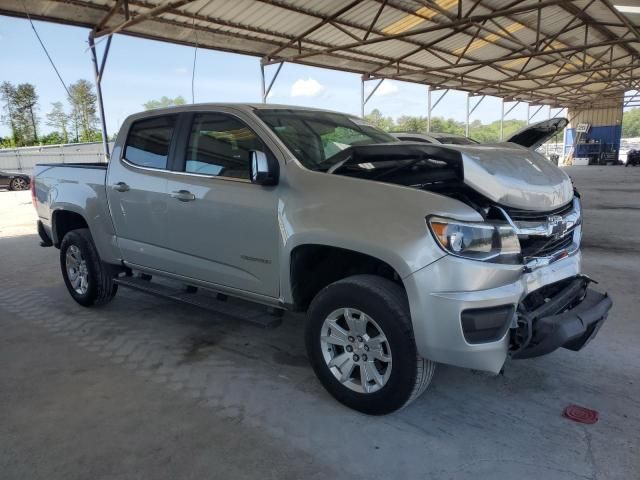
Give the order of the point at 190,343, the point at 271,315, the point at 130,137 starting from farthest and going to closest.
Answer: the point at 130,137 → the point at 190,343 → the point at 271,315

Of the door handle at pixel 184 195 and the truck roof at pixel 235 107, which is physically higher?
the truck roof at pixel 235 107

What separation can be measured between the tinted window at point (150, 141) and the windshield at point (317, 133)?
940mm

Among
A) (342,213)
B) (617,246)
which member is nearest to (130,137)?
(342,213)

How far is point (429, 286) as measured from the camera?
8.25 ft

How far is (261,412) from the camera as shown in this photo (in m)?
2.97

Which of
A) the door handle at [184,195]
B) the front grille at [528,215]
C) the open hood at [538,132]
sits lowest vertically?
the front grille at [528,215]

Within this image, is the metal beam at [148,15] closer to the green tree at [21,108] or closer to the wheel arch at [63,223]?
the wheel arch at [63,223]

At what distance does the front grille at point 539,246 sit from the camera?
2.79 meters

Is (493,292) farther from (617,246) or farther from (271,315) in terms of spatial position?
(617,246)

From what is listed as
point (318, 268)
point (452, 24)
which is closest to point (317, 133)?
point (318, 268)

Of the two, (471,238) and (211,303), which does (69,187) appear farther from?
(471,238)

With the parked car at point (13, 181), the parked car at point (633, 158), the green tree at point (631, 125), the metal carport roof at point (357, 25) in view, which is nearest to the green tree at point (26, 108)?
the parked car at point (13, 181)

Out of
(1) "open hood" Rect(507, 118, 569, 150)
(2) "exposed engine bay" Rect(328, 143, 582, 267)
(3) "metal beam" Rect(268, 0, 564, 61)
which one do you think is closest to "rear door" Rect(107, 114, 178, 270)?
(2) "exposed engine bay" Rect(328, 143, 582, 267)

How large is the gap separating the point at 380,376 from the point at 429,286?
2.21ft
